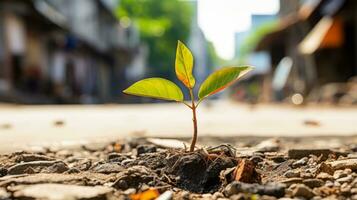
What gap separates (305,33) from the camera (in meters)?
18.5

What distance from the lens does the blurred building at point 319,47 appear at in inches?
551

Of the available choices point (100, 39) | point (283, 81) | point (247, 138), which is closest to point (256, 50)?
point (283, 81)

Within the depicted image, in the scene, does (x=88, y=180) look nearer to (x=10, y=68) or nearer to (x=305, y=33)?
(x=10, y=68)

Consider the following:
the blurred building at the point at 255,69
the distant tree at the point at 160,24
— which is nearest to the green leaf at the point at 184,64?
the blurred building at the point at 255,69

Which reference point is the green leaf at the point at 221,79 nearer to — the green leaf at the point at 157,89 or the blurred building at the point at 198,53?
the green leaf at the point at 157,89

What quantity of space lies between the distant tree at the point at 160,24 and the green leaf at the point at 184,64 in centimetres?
4246

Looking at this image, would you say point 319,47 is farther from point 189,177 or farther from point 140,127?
point 189,177

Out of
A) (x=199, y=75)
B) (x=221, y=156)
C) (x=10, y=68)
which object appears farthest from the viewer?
(x=199, y=75)

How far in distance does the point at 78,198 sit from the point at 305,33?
18.1m

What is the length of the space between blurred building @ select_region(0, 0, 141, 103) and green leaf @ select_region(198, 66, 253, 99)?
11744mm

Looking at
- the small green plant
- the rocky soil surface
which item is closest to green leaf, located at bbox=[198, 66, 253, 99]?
the small green plant

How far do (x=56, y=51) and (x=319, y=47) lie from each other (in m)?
10.1

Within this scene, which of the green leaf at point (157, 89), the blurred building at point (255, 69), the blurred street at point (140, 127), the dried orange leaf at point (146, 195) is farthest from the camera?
the blurred building at point (255, 69)

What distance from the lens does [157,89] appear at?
157 centimetres
